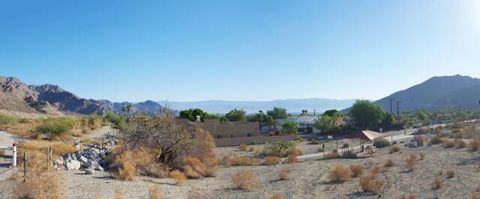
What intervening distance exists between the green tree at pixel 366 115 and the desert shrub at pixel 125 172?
224ft

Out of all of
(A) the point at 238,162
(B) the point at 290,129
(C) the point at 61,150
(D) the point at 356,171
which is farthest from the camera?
(B) the point at 290,129

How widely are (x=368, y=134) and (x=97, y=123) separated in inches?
1522

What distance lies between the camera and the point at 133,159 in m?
27.0

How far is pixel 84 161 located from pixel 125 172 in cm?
348

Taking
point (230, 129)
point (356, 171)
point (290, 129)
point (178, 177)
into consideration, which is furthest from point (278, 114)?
point (178, 177)

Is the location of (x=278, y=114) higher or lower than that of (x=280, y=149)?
higher

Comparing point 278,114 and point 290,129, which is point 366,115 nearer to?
point 290,129

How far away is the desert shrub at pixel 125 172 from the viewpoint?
23.2 meters

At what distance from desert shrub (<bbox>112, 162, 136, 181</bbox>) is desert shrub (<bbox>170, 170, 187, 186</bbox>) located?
232 cm

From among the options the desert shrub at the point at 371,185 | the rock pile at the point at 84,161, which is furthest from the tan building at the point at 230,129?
the desert shrub at the point at 371,185

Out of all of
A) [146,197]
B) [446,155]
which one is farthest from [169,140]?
[446,155]

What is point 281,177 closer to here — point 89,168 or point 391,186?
point 391,186

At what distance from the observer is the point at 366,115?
87625mm

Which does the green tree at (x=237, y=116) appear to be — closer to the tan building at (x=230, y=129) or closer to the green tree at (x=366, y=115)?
the green tree at (x=366, y=115)
